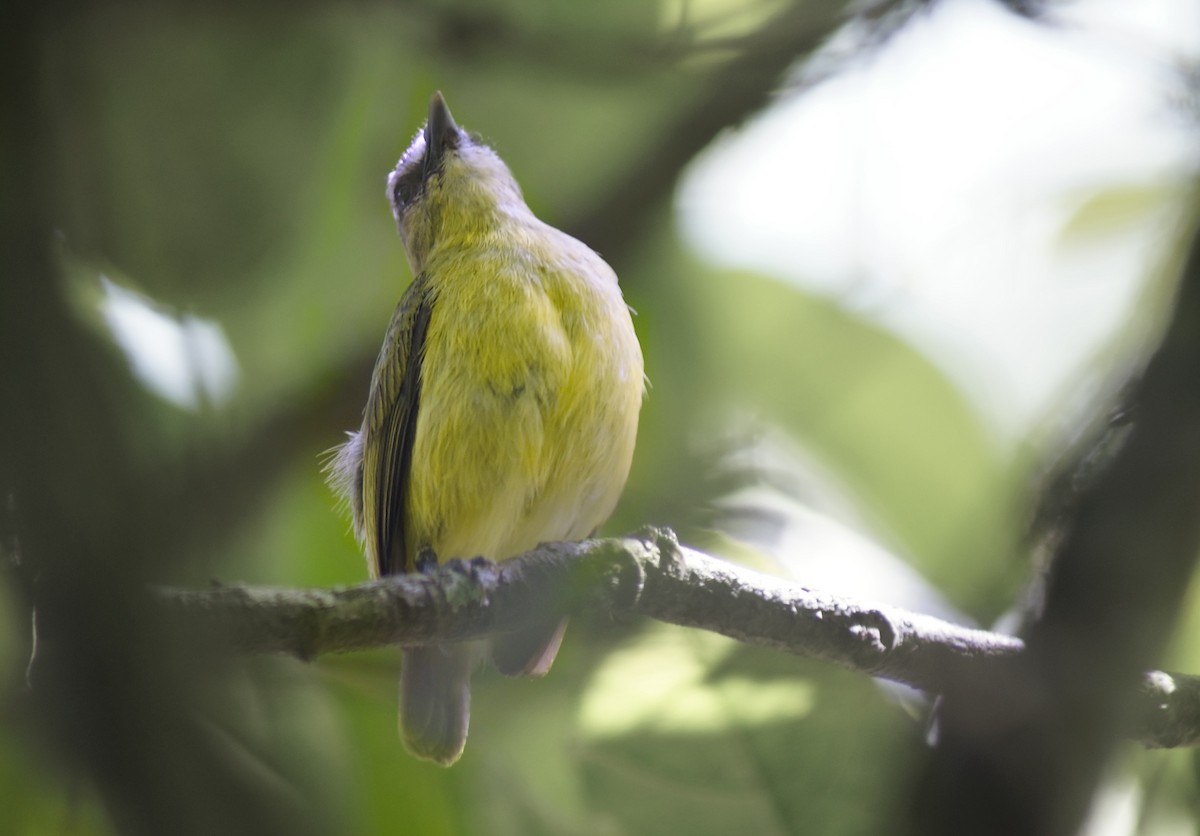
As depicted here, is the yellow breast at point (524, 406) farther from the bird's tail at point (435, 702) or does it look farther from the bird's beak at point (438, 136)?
the bird's beak at point (438, 136)

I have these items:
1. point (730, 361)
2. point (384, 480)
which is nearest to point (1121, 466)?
point (730, 361)

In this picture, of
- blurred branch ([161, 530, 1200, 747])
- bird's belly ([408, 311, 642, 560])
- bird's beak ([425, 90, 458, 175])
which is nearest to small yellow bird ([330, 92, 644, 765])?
bird's belly ([408, 311, 642, 560])

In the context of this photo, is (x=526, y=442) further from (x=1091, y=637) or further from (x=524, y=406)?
(x=1091, y=637)

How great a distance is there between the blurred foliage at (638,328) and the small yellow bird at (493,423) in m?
0.10

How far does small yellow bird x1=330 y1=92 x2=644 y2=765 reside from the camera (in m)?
2.47

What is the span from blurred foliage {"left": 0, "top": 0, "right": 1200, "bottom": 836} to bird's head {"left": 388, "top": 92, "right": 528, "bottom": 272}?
0.06m

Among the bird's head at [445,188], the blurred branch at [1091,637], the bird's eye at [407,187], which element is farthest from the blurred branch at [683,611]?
the bird's eye at [407,187]

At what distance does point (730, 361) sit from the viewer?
2.80m

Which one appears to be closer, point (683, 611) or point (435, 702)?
point (683, 611)

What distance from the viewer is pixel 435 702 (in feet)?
7.77

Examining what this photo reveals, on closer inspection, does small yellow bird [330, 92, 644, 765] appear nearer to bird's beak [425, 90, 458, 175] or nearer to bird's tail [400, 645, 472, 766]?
bird's tail [400, 645, 472, 766]

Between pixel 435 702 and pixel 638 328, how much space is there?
104 cm

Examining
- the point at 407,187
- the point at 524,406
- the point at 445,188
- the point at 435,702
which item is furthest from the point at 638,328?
the point at 435,702

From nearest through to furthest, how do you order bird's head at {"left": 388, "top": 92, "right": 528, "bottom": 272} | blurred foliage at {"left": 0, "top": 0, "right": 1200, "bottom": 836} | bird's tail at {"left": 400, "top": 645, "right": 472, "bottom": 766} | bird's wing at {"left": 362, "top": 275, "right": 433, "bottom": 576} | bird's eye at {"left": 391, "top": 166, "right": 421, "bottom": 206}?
blurred foliage at {"left": 0, "top": 0, "right": 1200, "bottom": 836} → bird's tail at {"left": 400, "top": 645, "right": 472, "bottom": 766} → bird's wing at {"left": 362, "top": 275, "right": 433, "bottom": 576} → bird's head at {"left": 388, "top": 92, "right": 528, "bottom": 272} → bird's eye at {"left": 391, "top": 166, "right": 421, "bottom": 206}
